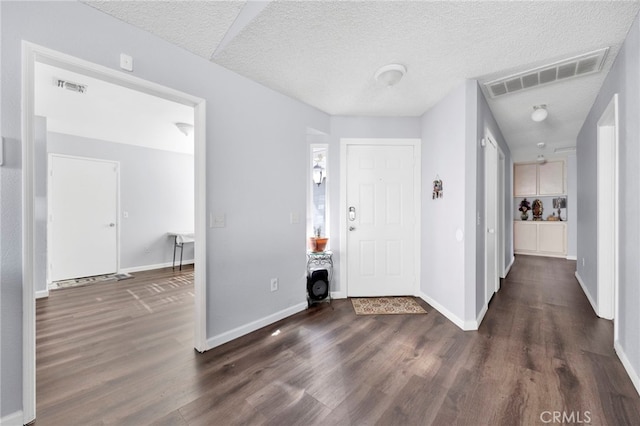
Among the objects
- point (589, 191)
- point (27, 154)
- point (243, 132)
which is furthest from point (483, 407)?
point (589, 191)

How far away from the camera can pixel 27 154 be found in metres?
1.39

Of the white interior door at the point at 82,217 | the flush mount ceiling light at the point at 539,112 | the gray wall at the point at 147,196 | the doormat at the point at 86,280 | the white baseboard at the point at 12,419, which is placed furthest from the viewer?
the gray wall at the point at 147,196

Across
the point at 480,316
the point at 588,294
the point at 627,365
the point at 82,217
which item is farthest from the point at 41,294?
the point at 588,294

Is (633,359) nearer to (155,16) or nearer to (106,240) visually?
(155,16)

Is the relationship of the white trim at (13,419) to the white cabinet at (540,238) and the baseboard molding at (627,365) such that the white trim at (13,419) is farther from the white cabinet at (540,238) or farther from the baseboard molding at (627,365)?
the white cabinet at (540,238)

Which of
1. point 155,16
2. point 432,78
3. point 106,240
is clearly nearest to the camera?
point 155,16

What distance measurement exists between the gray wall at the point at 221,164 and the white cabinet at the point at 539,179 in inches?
238

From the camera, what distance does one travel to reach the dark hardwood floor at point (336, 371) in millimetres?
1459

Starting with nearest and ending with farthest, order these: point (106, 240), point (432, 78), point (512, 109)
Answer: point (432, 78)
point (512, 109)
point (106, 240)

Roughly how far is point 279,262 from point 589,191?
3.91m

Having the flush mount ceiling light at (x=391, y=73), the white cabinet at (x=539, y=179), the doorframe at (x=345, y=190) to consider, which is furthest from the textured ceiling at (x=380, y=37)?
the white cabinet at (x=539, y=179)

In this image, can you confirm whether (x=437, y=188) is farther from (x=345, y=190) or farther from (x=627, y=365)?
(x=627, y=365)

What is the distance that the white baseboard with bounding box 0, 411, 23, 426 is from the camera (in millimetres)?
1319

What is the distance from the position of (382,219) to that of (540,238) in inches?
214
